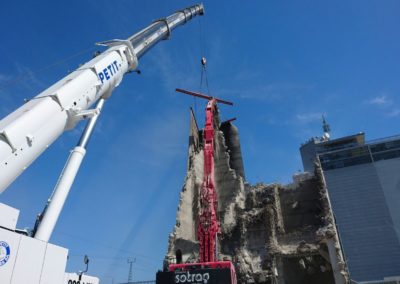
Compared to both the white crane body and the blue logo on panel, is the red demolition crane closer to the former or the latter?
the white crane body

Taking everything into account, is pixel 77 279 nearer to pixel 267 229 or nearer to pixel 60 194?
pixel 60 194

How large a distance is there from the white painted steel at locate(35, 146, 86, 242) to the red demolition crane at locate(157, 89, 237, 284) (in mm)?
10998

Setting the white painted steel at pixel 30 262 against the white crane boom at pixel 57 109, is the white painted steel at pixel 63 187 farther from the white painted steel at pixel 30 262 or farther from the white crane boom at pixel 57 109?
the white painted steel at pixel 30 262

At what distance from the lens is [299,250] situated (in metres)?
30.0

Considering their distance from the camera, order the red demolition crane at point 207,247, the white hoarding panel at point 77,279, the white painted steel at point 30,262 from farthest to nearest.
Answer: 1. the red demolition crane at point 207,247
2. the white hoarding panel at point 77,279
3. the white painted steel at point 30,262

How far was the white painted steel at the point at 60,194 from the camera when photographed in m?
9.15

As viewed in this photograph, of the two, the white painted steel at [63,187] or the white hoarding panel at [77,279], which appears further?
the white hoarding panel at [77,279]

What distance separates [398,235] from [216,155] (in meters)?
35.0

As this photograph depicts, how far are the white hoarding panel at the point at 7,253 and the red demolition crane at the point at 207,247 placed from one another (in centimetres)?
1354

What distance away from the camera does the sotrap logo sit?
18.5 metres

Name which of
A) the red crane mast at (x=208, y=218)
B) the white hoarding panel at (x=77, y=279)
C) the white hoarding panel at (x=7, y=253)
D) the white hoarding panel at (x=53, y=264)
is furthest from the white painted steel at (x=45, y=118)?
the red crane mast at (x=208, y=218)

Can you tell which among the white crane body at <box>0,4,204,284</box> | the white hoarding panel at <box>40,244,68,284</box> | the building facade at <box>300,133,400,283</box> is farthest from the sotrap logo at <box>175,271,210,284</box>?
the building facade at <box>300,133,400,283</box>

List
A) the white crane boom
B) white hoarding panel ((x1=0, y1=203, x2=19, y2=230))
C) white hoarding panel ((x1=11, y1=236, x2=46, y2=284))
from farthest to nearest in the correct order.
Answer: white hoarding panel ((x1=0, y1=203, x2=19, y2=230)) → the white crane boom → white hoarding panel ((x1=11, y1=236, x2=46, y2=284))

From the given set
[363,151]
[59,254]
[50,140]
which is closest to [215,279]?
[59,254]
